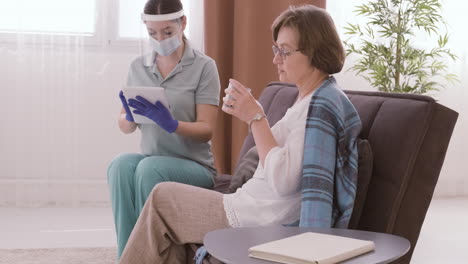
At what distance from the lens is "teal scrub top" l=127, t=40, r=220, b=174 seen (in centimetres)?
269

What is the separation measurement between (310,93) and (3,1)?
2631mm

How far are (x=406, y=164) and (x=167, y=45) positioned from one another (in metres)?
1.25

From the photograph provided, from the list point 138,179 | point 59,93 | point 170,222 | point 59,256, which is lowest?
point 59,256

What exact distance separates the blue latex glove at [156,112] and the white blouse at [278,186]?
2.05 ft

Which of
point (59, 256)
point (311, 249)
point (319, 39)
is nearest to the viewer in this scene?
point (311, 249)

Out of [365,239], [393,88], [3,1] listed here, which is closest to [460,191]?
[393,88]

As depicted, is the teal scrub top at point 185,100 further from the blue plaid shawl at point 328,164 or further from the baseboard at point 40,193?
the baseboard at point 40,193

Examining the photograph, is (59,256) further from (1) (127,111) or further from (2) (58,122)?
(2) (58,122)

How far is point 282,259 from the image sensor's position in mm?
1248

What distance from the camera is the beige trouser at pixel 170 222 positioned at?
194 centimetres

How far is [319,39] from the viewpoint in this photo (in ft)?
6.33

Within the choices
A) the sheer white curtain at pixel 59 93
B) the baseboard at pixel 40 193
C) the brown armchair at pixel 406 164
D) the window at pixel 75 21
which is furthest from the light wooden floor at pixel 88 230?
the brown armchair at pixel 406 164

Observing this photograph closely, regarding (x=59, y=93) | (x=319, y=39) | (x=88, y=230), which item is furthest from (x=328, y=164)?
(x=59, y=93)

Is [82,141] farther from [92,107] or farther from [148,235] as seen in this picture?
[148,235]
